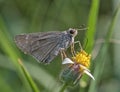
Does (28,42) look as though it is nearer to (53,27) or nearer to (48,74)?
(48,74)

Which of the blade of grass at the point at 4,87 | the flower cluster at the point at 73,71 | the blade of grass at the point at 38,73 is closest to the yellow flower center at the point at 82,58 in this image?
the flower cluster at the point at 73,71

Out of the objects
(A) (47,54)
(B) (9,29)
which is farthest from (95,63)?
(B) (9,29)

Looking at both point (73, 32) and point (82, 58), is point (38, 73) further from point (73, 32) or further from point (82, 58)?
point (82, 58)

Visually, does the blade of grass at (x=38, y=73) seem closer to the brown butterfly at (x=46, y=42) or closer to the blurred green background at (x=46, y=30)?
the blurred green background at (x=46, y=30)

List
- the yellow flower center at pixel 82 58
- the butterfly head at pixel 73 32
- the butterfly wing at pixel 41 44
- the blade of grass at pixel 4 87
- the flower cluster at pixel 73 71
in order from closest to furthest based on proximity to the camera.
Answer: the flower cluster at pixel 73 71
the yellow flower center at pixel 82 58
the butterfly wing at pixel 41 44
the butterfly head at pixel 73 32
the blade of grass at pixel 4 87

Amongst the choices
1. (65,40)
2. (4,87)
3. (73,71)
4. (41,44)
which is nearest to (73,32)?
(65,40)
